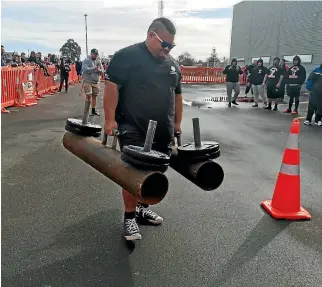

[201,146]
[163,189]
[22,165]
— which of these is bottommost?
[22,165]

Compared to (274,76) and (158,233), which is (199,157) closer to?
(158,233)

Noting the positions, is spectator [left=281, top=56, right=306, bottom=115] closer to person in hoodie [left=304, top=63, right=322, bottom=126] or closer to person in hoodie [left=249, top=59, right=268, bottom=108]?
person in hoodie [left=249, top=59, right=268, bottom=108]

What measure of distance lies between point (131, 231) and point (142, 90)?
3.95 ft

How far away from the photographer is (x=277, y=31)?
2794cm

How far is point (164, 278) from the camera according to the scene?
2658 mm

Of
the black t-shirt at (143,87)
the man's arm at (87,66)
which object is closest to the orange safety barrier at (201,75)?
the man's arm at (87,66)

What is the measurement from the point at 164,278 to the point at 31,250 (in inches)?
45.3

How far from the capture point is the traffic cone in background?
150 inches

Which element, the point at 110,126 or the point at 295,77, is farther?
the point at 295,77

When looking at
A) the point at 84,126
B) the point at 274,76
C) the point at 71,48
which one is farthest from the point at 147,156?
the point at 71,48

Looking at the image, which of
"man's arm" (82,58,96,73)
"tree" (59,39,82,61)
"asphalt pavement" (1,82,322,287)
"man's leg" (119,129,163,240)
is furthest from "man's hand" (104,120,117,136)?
"tree" (59,39,82,61)

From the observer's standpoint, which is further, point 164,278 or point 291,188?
point 291,188

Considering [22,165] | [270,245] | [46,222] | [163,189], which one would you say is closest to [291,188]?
[270,245]

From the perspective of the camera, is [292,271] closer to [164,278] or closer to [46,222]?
[164,278]
